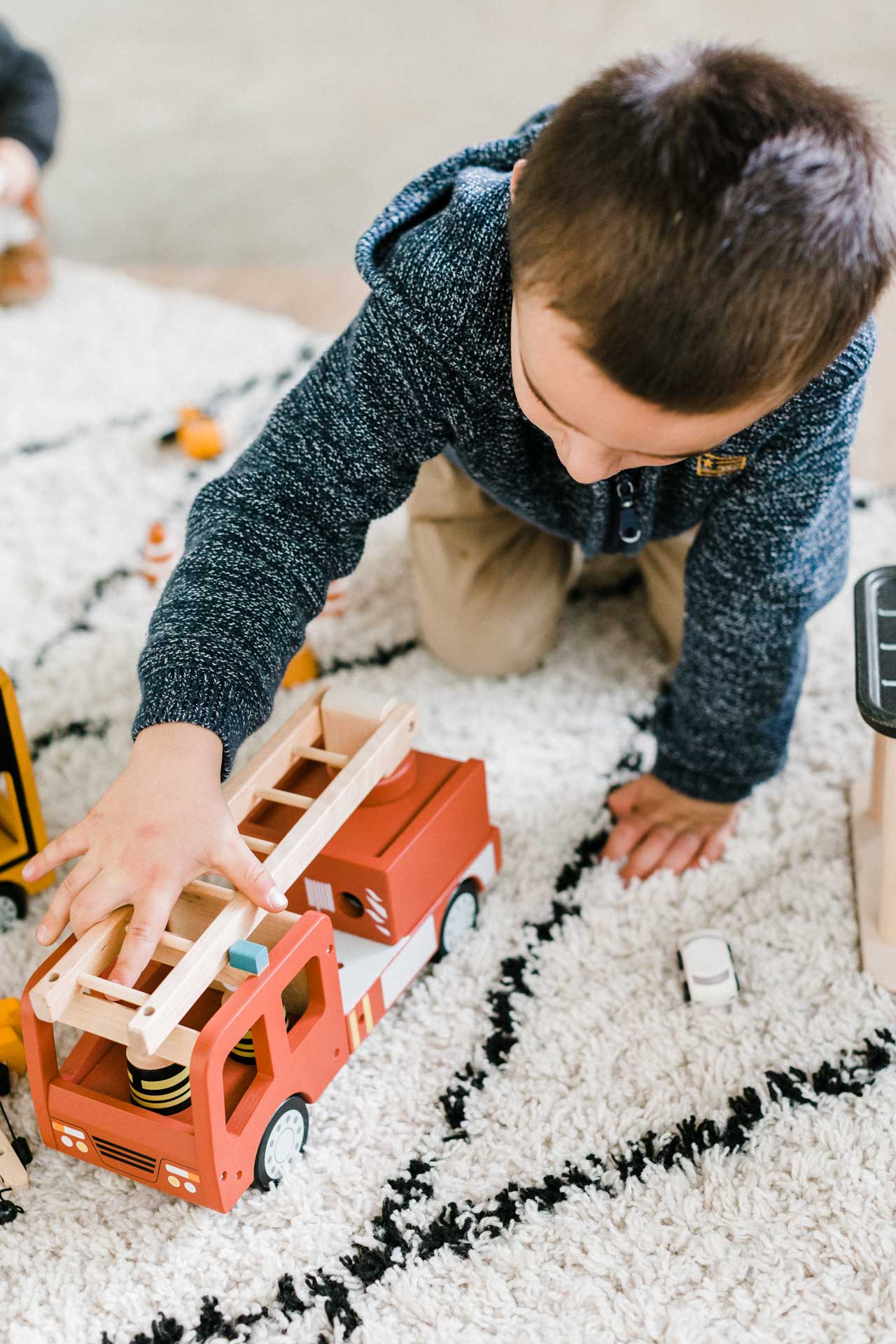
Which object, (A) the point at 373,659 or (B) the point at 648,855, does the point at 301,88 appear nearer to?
(A) the point at 373,659

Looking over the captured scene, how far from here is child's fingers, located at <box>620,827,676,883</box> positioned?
0.91 meters

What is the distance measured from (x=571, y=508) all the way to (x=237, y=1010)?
0.44m

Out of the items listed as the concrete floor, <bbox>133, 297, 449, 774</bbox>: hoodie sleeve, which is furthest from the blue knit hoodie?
the concrete floor

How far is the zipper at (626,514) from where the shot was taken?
832 mm

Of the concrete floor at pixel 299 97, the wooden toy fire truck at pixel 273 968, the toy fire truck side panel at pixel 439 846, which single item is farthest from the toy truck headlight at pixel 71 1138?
the concrete floor at pixel 299 97

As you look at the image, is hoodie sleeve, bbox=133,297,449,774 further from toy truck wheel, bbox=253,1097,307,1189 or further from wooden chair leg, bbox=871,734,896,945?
wooden chair leg, bbox=871,734,896,945

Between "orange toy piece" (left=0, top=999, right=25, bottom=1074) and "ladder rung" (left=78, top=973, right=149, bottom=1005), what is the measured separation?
15 cm

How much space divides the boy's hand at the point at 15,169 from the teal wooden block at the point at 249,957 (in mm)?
1190

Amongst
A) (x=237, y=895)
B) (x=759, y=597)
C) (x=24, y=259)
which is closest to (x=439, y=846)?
(x=237, y=895)

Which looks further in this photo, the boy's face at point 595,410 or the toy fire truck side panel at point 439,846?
the toy fire truck side panel at point 439,846

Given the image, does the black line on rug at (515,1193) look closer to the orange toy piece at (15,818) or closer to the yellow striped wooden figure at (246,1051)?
the yellow striped wooden figure at (246,1051)

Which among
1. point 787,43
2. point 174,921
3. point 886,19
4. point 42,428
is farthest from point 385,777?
point 886,19

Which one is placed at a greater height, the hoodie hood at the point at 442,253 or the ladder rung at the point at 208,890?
the hoodie hood at the point at 442,253

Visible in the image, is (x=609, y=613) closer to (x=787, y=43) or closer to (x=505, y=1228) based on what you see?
(x=505, y=1228)
